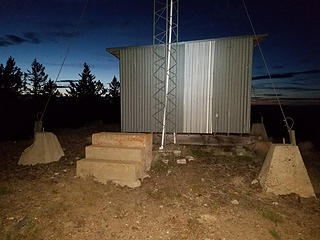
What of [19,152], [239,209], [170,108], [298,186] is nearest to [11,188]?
[19,152]

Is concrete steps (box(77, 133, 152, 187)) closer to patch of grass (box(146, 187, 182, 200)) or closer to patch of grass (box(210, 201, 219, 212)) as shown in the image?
patch of grass (box(146, 187, 182, 200))

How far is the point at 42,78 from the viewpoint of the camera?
35.4 meters

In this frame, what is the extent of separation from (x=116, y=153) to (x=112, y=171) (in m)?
0.57

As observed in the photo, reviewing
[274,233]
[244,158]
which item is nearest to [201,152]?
[244,158]

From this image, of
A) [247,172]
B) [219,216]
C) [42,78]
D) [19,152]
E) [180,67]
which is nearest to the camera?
[219,216]

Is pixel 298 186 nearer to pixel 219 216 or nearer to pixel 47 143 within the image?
pixel 219 216

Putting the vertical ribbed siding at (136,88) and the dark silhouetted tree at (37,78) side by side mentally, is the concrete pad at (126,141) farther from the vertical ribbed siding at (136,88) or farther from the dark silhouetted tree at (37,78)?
the dark silhouetted tree at (37,78)

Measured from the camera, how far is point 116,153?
4.86 meters

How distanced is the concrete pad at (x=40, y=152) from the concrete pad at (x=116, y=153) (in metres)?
2.05

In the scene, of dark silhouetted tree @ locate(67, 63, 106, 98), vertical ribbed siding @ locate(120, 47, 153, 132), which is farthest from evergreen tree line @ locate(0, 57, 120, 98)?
vertical ribbed siding @ locate(120, 47, 153, 132)

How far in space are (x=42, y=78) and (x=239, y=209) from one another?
138 feet

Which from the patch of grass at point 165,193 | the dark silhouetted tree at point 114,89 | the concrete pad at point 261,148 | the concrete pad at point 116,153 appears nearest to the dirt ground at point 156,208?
the patch of grass at point 165,193

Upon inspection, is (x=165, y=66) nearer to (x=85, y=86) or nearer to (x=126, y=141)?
(x=126, y=141)

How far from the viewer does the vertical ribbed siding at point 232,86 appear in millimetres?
7020
